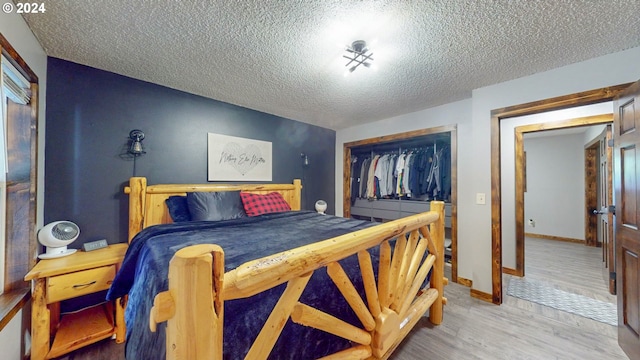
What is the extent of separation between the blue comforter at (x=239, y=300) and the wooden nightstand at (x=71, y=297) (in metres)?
0.25

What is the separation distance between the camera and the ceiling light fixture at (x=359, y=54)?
1662mm

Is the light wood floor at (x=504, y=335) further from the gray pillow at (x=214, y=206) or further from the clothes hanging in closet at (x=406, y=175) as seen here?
the clothes hanging in closet at (x=406, y=175)

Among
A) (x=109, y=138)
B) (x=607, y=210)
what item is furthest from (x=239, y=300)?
(x=607, y=210)

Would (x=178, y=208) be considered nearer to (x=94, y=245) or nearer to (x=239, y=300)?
(x=94, y=245)

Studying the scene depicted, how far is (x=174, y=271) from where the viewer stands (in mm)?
537

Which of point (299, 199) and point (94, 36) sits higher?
point (94, 36)

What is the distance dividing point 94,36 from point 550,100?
3.62 metres

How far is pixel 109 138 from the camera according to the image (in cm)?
209

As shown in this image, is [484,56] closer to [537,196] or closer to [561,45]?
[561,45]

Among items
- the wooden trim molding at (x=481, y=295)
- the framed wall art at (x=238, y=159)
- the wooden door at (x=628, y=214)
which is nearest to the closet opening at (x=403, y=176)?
the wooden trim molding at (x=481, y=295)

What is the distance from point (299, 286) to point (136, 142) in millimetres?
2222

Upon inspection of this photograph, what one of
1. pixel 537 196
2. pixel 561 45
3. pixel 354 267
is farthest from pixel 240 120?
pixel 537 196

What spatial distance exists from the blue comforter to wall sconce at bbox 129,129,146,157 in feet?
2.85

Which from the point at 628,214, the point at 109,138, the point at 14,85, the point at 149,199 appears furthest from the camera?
the point at 149,199
